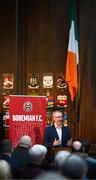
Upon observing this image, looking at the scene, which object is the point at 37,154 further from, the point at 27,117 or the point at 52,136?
the point at 27,117

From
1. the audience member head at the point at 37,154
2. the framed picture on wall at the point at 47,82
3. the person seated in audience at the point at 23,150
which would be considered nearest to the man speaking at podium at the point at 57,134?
the framed picture on wall at the point at 47,82

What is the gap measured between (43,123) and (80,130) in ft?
4.12

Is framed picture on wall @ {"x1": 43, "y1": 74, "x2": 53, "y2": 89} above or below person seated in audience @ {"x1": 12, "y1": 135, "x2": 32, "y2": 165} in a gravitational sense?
above

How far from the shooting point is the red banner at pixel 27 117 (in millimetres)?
8984

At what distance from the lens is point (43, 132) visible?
909 cm

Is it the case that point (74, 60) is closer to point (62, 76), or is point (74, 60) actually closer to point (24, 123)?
point (62, 76)

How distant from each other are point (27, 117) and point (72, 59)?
1679 millimetres

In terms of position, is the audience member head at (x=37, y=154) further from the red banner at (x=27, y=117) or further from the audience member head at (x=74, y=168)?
the red banner at (x=27, y=117)

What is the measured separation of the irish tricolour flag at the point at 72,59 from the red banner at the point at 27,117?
980 millimetres

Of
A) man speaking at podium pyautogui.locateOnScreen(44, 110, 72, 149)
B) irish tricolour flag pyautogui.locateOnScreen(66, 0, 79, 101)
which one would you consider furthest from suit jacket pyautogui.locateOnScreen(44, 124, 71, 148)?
irish tricolour flag pyautogui.locateOnScreen(66, 0, 79, 101)

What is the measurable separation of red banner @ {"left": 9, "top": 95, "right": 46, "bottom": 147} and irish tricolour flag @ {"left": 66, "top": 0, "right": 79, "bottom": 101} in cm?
98

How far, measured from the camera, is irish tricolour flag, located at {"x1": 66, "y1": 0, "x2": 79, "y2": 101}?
9.92 metres

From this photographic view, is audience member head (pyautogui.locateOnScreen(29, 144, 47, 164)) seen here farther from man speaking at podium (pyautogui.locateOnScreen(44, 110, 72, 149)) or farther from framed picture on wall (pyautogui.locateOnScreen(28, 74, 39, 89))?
framed picture on wall (pyautogui.locateOnScreen(28, 74, 39, 89))

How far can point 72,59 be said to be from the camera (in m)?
9.97
